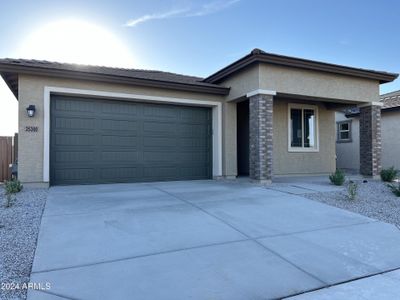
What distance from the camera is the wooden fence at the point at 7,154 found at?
33.1 ft

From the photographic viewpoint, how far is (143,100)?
9930 millimetres

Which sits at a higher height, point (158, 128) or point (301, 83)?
point (301, 83)

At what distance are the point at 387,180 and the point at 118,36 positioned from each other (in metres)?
11.0

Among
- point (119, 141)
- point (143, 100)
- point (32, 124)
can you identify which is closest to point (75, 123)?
point (32, 124)

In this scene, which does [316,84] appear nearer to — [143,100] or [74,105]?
[143,100]

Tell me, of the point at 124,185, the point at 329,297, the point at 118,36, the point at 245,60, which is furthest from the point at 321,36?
the point at 329,297

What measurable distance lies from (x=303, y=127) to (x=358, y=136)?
616cm

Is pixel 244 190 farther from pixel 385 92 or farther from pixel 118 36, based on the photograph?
pixel 385 92

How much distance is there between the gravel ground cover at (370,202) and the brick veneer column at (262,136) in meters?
2.02

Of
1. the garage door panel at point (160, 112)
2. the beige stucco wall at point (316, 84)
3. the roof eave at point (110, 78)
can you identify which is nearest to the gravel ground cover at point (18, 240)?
the roof eave at point (110, 78)

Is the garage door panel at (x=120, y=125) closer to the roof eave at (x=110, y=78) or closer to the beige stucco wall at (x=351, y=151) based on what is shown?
the roof eave at (x=110, y=78)

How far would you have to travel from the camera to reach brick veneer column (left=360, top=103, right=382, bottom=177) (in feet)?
36.9

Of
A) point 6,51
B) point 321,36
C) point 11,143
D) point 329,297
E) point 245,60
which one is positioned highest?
point 321,36

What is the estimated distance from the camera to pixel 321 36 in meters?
12.9
